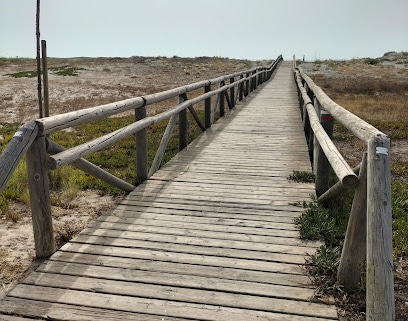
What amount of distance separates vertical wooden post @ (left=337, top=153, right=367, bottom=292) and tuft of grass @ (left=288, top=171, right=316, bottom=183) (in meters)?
2.66

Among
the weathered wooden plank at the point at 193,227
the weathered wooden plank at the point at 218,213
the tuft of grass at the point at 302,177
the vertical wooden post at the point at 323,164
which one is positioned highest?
the vertical wooden post at the point at 323,164

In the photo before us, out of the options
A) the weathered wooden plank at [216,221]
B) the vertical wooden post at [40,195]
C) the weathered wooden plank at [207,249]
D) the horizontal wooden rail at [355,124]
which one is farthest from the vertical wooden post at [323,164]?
the vertical wooden post at [40,195]

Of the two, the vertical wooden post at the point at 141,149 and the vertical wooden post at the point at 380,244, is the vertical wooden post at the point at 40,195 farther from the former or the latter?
the vertical wooden post at the point at 380,244

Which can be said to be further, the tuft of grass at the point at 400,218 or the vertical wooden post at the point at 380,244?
the tuft of grass at the point at 400,218

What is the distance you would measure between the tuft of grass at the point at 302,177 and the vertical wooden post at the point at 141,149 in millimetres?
2015

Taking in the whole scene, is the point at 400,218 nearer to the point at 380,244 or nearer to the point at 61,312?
the point at 380,244

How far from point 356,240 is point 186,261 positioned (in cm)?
133

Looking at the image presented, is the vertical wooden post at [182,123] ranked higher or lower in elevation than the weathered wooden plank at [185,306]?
higher

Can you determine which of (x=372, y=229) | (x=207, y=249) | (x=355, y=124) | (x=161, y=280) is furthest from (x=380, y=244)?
(x=207, y=249)

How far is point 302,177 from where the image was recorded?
5.63 metres

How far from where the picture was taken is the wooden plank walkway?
2707 mm

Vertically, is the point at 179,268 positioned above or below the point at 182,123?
below

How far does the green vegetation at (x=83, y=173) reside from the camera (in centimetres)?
545

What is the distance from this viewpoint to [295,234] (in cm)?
385
